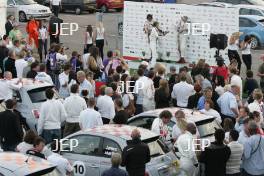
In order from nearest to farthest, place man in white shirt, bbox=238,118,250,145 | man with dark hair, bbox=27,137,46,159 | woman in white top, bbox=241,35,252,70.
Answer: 1. man with dark hair, bbox=27,137,46,159
2. man in white shirt, bbox=238,118,250,145
3. woman in white top, bbox=241,35,252,70

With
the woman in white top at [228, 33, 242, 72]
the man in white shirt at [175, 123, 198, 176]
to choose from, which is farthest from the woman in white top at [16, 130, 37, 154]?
the woman in white top at [228, 33, 242, 72]

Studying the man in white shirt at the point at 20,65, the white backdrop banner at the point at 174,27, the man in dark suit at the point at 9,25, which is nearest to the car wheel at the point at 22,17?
the man in dark suit at the point at 9,25

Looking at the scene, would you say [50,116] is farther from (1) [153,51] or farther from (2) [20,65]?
(1) [153,51]

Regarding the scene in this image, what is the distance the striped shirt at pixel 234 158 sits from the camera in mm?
14758

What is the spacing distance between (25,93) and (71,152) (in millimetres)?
4030

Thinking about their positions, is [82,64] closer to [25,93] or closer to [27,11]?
[25,93]

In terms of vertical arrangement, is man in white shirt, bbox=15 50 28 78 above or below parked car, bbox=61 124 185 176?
above

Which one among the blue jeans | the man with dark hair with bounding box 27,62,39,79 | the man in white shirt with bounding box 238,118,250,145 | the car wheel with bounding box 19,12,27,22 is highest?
the car wheel with bounding box 19,12,27,22

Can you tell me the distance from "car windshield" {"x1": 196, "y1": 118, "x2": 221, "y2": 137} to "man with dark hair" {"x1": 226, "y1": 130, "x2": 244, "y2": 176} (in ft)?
5.14

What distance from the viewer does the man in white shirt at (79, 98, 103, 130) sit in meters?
16.7

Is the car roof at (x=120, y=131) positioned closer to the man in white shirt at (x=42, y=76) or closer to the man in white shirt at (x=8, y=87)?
the man in white shirt at (x=8, y=87)

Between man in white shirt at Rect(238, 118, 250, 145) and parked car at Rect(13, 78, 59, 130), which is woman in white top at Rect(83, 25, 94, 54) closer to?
parked car at Rect(13, 78, 59, 130)

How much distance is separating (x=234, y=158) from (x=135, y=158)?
201 centimetres

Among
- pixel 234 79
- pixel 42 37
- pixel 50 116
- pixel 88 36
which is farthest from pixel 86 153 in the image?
pixel 42 37
